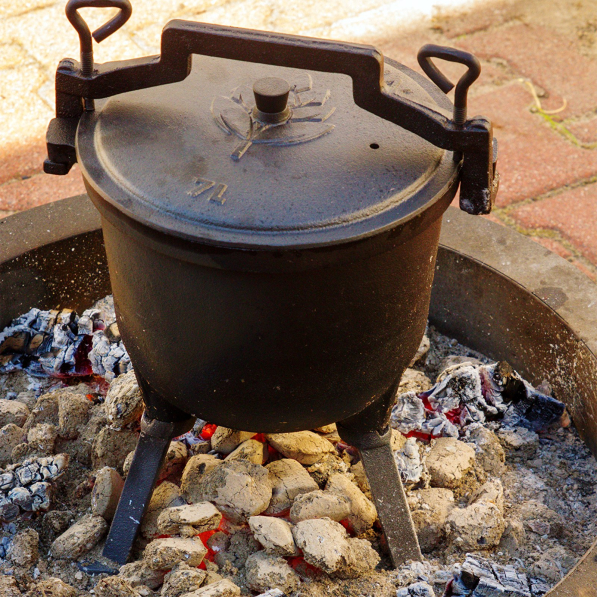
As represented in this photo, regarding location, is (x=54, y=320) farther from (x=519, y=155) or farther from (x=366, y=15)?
(x=366, y=15)

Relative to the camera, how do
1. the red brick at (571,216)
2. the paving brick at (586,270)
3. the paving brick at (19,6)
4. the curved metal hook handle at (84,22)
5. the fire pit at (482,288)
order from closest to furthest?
the curved metal hook handle at (84,22)
the fire pit at (482,288)
the paving brick at (586,270)
the red brick at (571,216)
the paving brick at (19,6)

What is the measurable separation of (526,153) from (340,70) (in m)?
2.04

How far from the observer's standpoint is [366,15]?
3.75 metres

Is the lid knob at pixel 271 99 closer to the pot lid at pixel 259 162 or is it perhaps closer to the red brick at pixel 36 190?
the pot lid at pixel 259 162

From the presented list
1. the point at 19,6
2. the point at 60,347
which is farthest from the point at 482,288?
the point at 19,6

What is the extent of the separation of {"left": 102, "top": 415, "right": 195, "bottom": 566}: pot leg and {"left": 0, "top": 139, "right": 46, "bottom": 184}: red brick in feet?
5.24

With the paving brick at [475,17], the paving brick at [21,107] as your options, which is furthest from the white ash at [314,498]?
the paving brick at [475,17]

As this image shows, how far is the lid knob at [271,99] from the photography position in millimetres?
1230

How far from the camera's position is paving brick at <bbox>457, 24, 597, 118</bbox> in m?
3.30

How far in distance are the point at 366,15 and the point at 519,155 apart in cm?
124

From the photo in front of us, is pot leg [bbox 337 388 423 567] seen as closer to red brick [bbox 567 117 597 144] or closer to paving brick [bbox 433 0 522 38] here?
red brick [bbox 567 117 597 144]

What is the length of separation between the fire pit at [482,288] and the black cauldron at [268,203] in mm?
618

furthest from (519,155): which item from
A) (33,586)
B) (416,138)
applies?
(33,586)

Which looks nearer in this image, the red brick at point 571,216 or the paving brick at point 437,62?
the red brick at point 571,216
